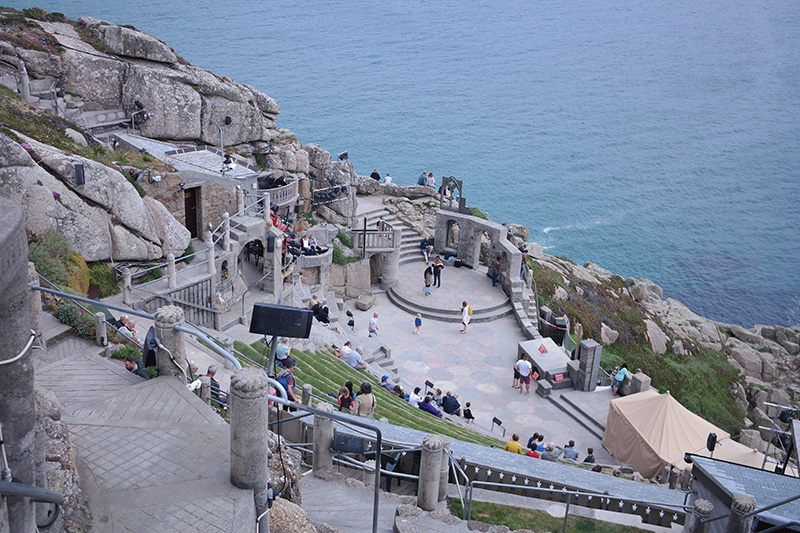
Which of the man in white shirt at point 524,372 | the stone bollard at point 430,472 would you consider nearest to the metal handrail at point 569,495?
the stone bollard at point 430,472

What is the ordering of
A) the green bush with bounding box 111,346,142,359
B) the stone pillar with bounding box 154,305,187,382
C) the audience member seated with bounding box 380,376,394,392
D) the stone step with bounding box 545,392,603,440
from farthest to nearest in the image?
the stone step with bounding box 545,392,603,440 < the audience member seated with bounding box 380,376,394,392 < the green bush with bounding box 111,346,142,359 < the stone pillar with bounding box 154,305,187,382

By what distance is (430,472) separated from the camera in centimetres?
1420

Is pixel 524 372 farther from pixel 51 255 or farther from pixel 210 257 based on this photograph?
pixel 51 255

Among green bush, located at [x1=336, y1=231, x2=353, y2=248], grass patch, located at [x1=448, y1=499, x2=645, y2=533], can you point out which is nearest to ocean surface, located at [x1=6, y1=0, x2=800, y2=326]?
green bush, located at [x1=336, y1=231, x2=353, y2=248]

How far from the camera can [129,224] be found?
77.8 feet

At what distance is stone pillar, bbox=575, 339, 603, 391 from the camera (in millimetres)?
28891

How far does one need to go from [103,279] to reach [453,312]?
1746 cm

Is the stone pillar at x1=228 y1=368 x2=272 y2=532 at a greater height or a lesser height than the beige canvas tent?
greater

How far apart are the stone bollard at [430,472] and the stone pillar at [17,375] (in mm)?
7944

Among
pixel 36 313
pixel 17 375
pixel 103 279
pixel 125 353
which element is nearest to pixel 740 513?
pixel 17 375

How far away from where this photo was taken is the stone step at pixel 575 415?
89.8 feet

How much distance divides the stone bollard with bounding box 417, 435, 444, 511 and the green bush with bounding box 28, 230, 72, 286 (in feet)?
38.5

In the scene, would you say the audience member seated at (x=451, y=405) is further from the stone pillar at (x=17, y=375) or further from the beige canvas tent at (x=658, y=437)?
the stone pillar at (x=17, y=375)

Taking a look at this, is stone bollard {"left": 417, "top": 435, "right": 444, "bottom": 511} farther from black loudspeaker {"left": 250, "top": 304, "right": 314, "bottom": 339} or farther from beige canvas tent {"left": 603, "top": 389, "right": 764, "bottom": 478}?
beige canvas tent {"left": 603, "top": 389, "right": 764, "bottom": 478}
